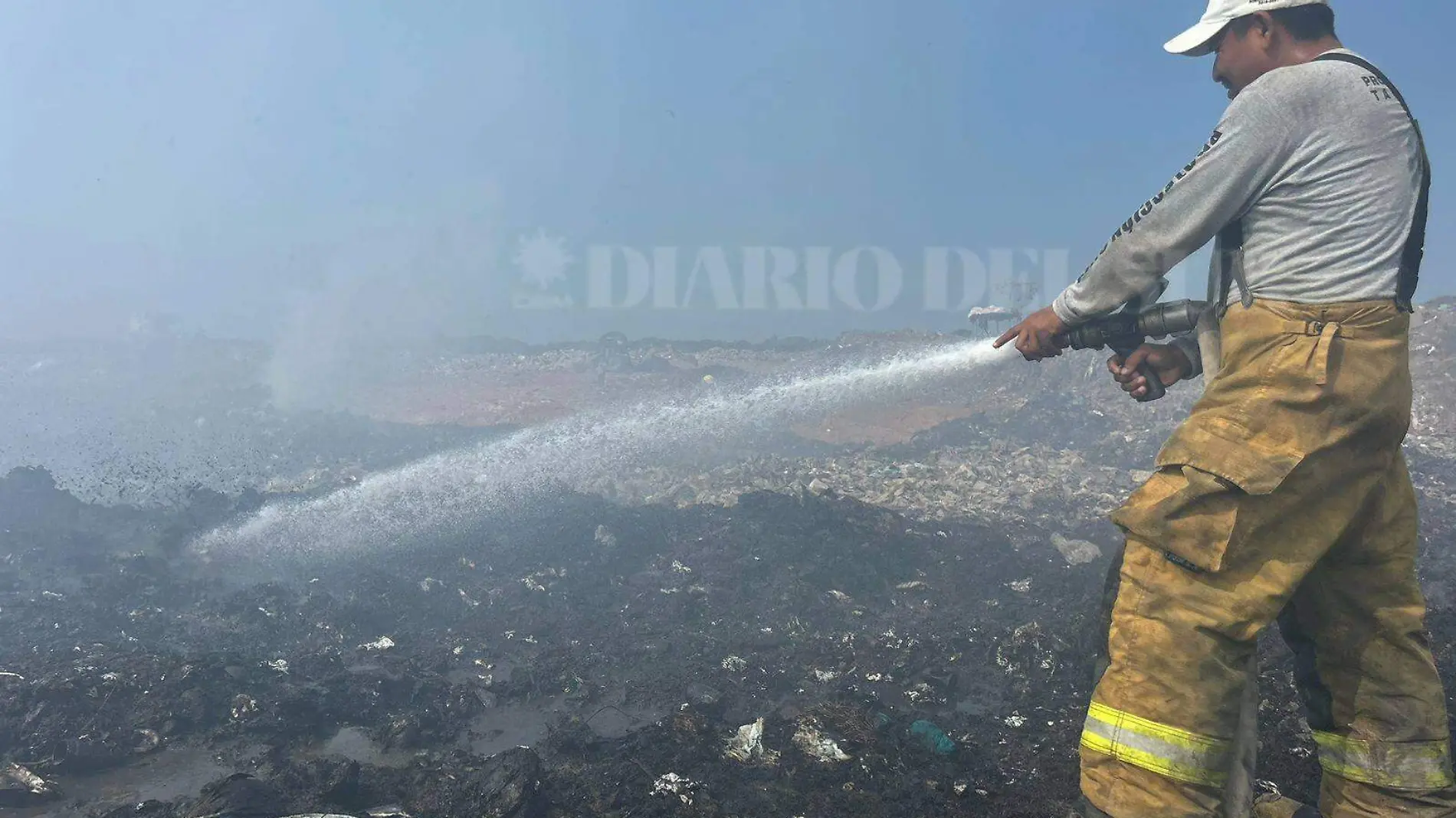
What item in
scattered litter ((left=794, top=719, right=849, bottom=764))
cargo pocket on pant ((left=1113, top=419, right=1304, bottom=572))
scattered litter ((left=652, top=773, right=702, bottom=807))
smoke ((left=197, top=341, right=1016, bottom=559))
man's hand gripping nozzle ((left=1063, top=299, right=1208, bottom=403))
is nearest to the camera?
cargo pocket on pant ((left=1113, top=419, right=1304, bottom=572))

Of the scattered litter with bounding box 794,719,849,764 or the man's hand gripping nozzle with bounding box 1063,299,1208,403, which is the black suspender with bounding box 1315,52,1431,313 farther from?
the scattered litter with bounding box 794,719,849,764

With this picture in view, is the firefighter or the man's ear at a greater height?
the man's ear

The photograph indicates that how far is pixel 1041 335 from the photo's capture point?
233cm

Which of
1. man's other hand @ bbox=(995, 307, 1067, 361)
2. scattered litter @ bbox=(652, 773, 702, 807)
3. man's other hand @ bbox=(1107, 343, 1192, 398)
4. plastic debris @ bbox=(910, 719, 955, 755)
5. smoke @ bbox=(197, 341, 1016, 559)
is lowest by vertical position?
smoke @ bbox=(197, 341, 1016, 559)

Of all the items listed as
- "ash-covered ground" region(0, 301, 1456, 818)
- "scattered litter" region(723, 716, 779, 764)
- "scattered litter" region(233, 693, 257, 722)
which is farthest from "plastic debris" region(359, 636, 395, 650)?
"scattered litter" region(723, 716, 779, 764)

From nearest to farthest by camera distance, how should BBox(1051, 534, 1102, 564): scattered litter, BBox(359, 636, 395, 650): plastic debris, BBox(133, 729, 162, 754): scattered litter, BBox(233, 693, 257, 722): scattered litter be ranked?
BBox(133, 729, 162, 754): scattered litter
BBox(233, 693, 257, 722): scattered litter
BBox(359, 636, 395, 650): plastic debris
BBox(1051, 534, 1102, 564): scattered litter

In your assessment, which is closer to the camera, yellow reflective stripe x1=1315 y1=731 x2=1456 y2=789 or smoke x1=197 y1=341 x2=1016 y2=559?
yellow reflective stripe x1=1315 y1=731 x2=1456 y2=789

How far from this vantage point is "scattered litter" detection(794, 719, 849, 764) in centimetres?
367

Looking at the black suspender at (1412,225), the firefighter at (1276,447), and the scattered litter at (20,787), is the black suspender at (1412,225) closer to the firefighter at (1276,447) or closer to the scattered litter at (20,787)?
the firefighter at (1276,447)

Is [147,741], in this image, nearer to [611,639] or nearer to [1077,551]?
[611,639]

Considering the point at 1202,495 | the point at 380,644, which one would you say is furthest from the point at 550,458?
the point at 1202,495

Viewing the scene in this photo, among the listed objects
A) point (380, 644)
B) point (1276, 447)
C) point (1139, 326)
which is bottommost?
point (380, 644)

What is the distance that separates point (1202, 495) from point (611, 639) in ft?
15.1

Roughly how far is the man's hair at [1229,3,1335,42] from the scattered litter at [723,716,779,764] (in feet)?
10.4
